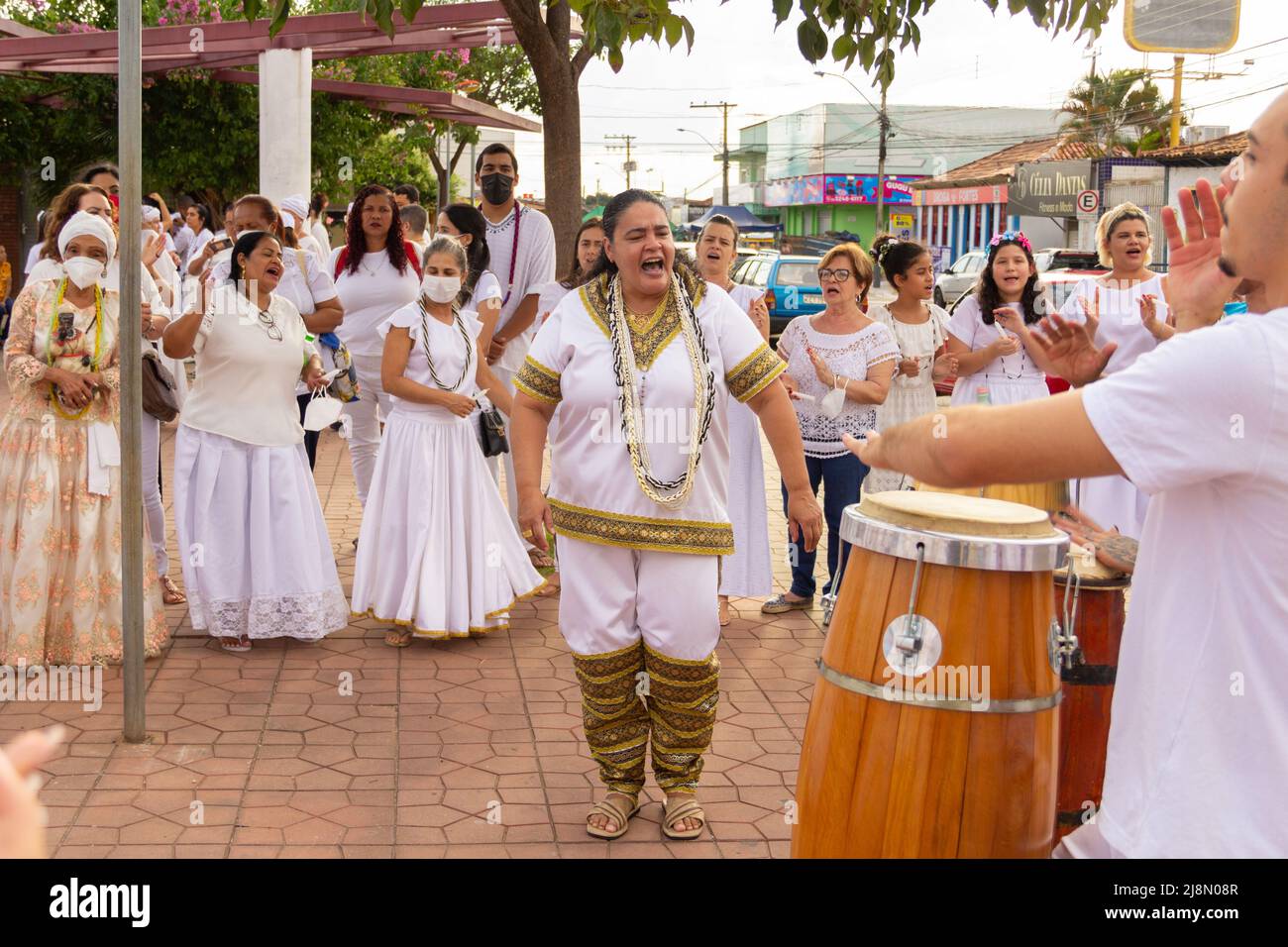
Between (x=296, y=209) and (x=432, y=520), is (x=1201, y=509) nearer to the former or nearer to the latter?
(x=432, y=520)

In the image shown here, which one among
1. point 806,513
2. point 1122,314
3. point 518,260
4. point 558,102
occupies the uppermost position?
point 558,102

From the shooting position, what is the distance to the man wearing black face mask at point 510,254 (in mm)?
7977

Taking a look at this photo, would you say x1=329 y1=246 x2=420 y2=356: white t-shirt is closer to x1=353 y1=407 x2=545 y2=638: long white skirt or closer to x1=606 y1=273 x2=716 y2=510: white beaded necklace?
x1=353 y1=407 x2=545 y2=638: long white skirt

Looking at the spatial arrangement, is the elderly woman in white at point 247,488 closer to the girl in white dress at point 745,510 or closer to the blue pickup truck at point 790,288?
the girl in white dress at point 745,510

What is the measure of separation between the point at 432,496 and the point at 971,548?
13.5 feet

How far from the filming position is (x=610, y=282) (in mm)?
4527

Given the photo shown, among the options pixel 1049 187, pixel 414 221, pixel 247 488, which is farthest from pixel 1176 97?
pixel 247 488

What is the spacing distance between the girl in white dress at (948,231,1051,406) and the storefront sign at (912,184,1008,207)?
131 ft

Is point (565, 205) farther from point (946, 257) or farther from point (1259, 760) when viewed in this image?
point (946, 257)

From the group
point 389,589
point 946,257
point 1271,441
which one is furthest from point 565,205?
point 946,257

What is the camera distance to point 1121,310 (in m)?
6.52

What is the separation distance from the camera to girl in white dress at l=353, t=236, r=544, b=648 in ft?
21.5
